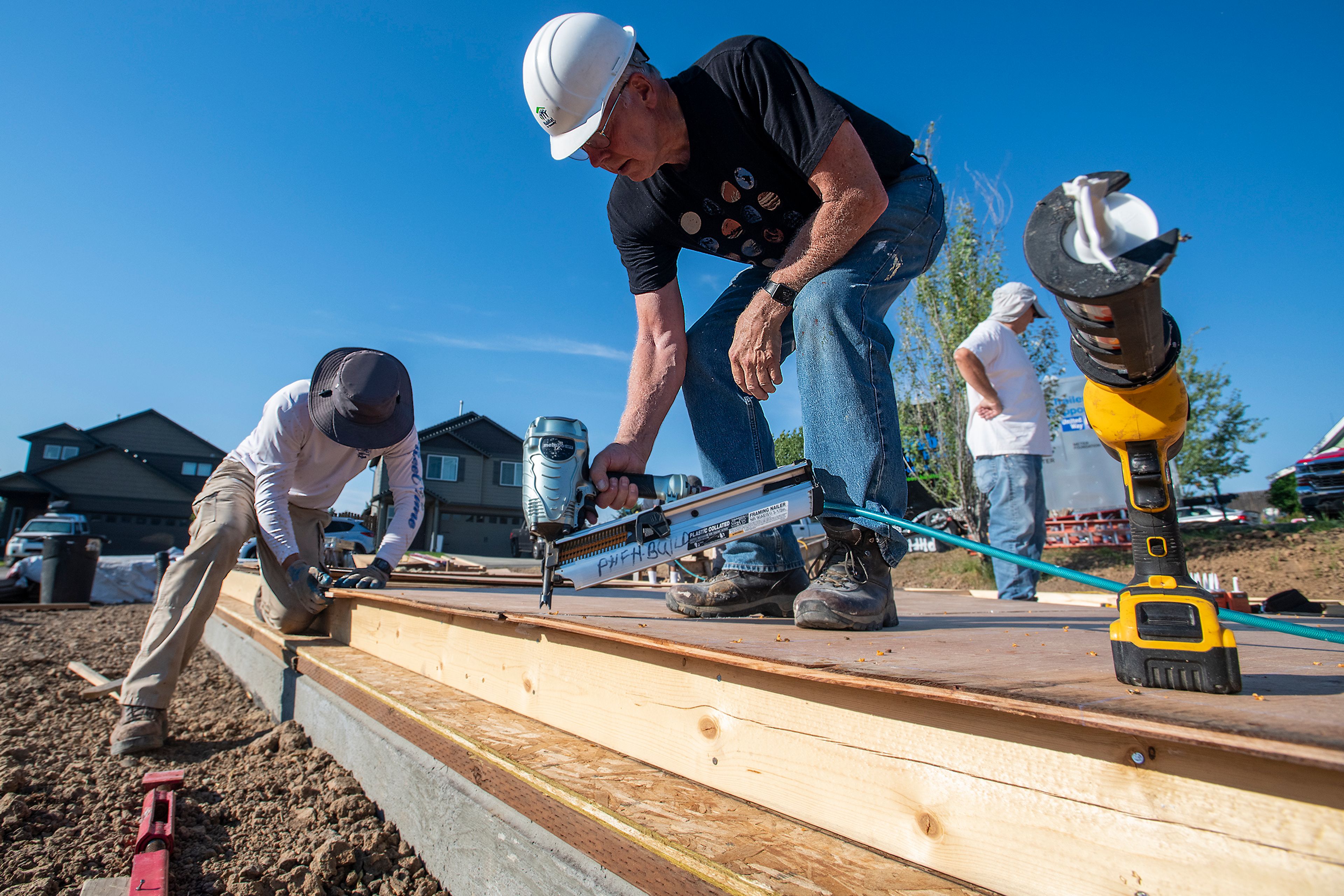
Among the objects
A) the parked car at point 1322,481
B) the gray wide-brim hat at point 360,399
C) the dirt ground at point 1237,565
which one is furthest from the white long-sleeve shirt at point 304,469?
the parked car at point 1322,481

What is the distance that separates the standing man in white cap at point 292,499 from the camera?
295 centimetres

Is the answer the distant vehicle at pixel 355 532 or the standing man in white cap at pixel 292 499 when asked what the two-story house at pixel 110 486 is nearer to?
the distant vehicle at pixel 355 532

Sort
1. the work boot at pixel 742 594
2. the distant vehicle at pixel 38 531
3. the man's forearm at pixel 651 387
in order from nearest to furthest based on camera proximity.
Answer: the work boot at pixel 742 594
the man's forearm at pixel 651 387
the distant vehicle at pixel 38 531

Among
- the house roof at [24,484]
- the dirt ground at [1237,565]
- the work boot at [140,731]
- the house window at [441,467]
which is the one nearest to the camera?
the work boot at [140,731]

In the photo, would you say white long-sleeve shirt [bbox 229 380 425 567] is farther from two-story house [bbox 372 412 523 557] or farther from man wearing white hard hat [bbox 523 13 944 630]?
two-story house [bbox 372 412 523 557]

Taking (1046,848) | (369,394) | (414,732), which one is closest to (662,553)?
(414,732)

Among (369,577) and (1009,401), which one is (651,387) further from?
(1009,401)

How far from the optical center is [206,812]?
1892 mm

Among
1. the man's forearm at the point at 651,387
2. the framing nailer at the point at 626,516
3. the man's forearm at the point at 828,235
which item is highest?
the man's forearm at the point at 828,235

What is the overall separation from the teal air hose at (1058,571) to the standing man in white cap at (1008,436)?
8.52 ft

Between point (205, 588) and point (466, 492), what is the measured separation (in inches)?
1048

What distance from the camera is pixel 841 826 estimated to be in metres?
1.01

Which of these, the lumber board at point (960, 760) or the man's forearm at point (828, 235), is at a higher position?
the man's forearm at point (828, 235)

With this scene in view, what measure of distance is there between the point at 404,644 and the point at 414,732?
36.9 inches
